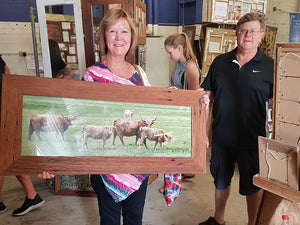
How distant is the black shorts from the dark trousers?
773 mm

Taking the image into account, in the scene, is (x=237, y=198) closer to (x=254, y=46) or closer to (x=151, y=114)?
(x=254, y=46)

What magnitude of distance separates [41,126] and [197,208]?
6.21 ft

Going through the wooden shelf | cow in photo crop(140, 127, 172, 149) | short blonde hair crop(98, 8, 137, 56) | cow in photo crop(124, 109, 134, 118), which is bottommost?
the wooden shelf

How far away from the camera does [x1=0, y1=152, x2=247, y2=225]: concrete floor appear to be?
237 centimetres

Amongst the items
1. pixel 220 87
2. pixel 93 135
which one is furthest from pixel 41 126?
pixel 220 87

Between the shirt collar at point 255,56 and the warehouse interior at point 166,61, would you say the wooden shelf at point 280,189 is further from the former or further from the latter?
the shirt collar at point 255,56

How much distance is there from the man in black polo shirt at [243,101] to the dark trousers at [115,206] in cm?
80

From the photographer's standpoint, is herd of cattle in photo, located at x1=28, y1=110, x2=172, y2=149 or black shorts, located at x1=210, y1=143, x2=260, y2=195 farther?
black shorts, located at x1=210, y1=143, x2=260, y2=195

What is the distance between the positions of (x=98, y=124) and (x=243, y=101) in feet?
3.53

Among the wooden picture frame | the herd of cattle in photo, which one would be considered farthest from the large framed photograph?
the wooden picture frame

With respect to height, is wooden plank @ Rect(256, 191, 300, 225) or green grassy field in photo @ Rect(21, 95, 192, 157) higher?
green grassy field in photo @ Rect(21, 95, 192, 157)

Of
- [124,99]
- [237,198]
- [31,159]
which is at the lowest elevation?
[237,198]

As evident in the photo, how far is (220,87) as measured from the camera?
1921 millimetres

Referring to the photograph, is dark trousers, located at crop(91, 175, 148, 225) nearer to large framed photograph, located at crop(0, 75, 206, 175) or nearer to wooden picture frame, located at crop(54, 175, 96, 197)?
large framed photograph, located at crop(0, 75, 206, 175)
